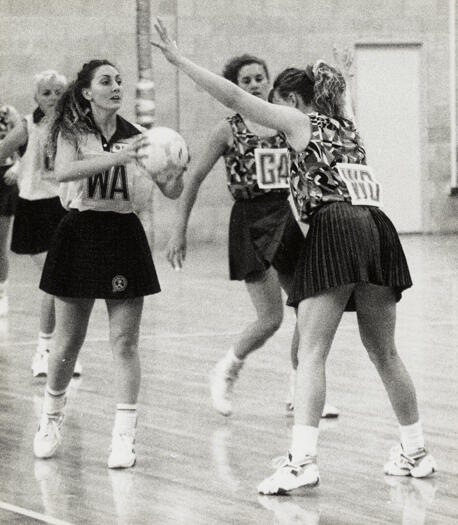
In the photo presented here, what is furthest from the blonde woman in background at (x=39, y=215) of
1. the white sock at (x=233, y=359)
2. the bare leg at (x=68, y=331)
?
the bare leg at (x=68, y=331)

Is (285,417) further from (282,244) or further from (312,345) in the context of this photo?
(312,345)

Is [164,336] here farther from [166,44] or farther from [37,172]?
[166,44]

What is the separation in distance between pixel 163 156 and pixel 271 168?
1408 millimetres

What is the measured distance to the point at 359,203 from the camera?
5.61 m

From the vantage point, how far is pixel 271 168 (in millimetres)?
7227

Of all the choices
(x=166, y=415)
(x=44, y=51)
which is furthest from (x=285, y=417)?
(x=44, y=51)

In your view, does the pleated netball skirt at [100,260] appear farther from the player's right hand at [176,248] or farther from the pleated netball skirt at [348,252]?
the pleated netball skirt at [348,252]

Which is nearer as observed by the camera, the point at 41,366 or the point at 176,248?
the point at 176,248

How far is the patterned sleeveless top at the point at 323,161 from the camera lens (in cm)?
561

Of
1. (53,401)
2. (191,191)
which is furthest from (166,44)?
(53,401)

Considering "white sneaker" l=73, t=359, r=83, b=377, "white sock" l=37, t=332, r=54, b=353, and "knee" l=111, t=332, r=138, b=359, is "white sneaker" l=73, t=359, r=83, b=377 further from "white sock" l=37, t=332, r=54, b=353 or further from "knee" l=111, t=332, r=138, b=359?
"knee" l=111, t=332, r=138, b=359

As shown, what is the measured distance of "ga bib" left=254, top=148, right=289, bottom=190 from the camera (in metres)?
7.19

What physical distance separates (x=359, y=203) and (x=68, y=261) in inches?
54.7

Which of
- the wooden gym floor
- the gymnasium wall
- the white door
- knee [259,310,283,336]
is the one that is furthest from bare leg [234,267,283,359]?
the white door
